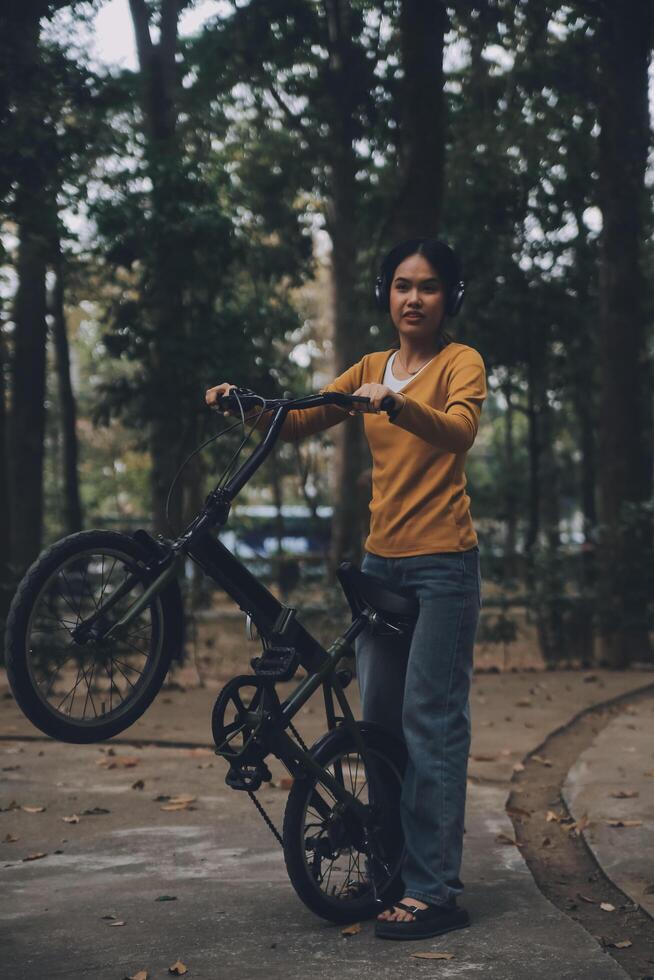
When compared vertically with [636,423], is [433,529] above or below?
below

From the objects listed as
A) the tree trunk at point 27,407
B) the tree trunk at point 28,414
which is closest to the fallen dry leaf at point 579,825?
the tree trunk at point 28,414

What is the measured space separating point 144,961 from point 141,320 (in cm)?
917

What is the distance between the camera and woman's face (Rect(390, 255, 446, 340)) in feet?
13.8

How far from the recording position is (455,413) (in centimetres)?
393

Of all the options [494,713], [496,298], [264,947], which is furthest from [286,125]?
[264,947]

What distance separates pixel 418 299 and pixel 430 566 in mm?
892

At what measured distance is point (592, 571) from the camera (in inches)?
501

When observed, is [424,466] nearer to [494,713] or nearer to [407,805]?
[407,805]

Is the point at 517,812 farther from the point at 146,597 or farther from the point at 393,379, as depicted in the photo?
the point at 146,597

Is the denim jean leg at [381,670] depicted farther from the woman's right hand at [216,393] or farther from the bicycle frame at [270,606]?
the woman's right hand at [216,393]

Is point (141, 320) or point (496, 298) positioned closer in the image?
point (141, 320)

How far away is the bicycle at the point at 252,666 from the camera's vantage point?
3582mm

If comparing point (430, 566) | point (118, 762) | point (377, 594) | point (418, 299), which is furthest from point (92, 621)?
point (118, 762)

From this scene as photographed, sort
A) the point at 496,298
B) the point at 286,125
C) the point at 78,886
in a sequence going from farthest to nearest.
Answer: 1. the point at 286,125
2. the point at 496,298
3. the point at 78,886
